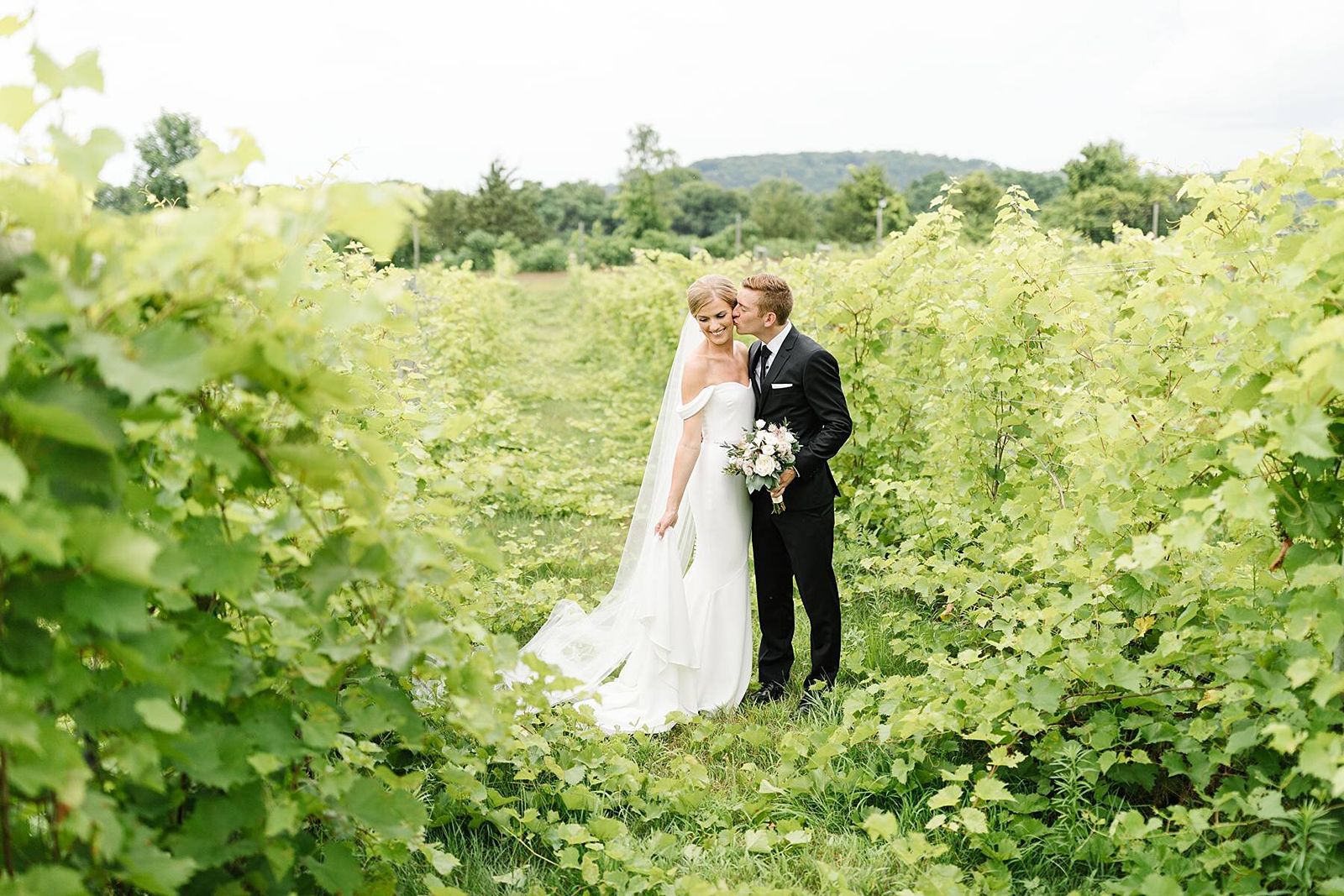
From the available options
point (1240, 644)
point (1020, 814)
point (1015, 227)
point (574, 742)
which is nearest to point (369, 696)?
point (574, 742)

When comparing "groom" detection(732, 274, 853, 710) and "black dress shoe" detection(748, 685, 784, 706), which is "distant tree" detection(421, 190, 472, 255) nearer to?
"groom" detection(732, 274, 853, 710)

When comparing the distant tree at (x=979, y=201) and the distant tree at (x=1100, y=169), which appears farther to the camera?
the distant tree at (x=1100, y=169)

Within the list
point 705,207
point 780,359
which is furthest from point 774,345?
point 705,207

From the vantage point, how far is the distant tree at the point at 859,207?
56.9m

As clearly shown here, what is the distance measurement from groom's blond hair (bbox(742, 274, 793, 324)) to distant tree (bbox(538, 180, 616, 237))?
79144 millimetres

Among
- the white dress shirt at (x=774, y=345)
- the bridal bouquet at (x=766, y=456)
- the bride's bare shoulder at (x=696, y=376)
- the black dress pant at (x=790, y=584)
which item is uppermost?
the white dress shirt at (x=774, y=345)

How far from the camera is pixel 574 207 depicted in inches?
3465

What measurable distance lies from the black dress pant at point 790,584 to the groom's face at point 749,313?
81cm

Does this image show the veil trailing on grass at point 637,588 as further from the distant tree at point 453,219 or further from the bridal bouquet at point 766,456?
the distant tree at point 453,219

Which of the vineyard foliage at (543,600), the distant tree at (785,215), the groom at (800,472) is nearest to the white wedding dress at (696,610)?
the groom at (800,472)

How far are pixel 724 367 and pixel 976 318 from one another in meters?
1.30

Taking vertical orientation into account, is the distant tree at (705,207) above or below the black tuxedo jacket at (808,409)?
above

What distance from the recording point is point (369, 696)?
8.03ft

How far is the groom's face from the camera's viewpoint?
184 inches
